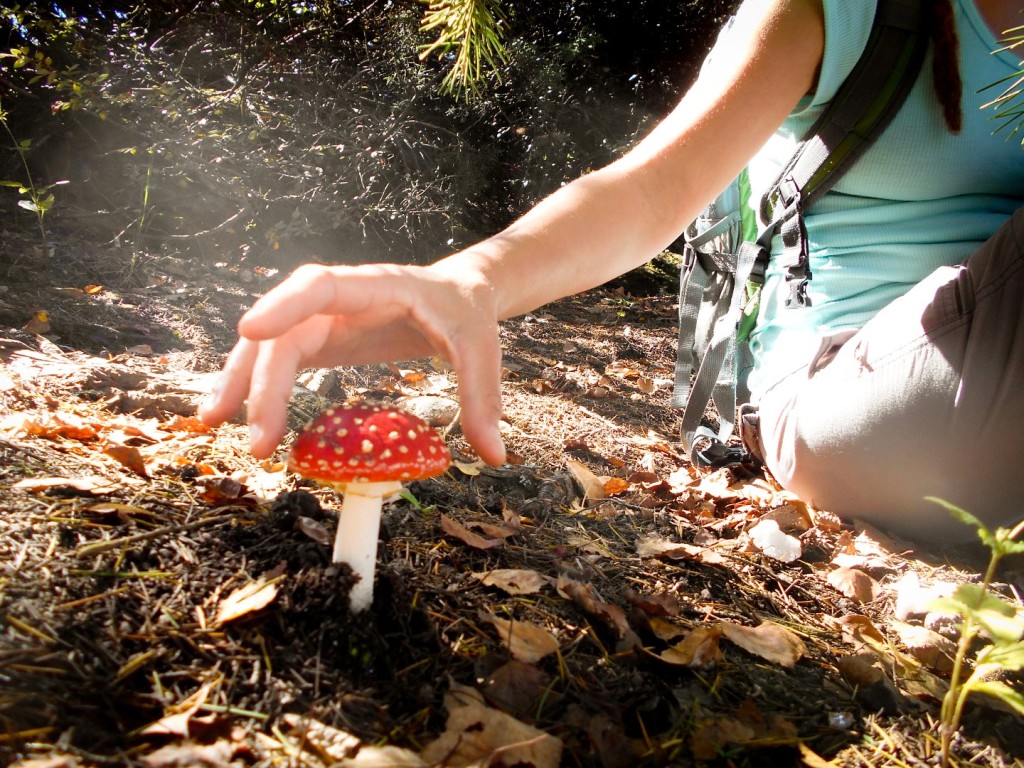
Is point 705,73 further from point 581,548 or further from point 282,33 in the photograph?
point 282,33

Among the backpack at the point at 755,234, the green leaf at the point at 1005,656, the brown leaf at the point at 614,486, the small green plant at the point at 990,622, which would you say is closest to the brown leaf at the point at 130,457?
the brown leaf at the point at 614,486

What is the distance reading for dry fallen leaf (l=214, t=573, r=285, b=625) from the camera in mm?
1151

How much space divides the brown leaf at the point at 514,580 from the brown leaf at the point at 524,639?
0.37 ft

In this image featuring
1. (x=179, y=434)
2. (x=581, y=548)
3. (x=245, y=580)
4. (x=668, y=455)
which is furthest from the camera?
(x=668, y=455)

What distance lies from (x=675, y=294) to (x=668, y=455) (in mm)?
3657

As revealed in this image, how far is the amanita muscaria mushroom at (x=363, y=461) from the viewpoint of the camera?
1.16 metres

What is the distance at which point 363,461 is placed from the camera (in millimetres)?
1154

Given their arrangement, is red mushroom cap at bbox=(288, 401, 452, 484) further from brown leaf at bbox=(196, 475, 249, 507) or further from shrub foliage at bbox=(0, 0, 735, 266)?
shrub foliage at bbox=(0, 0, 735, 266)

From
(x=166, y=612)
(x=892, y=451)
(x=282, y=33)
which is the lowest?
(x=166, y=612)

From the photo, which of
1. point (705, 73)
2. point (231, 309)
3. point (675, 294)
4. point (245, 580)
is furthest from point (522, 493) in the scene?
point (675, 294)

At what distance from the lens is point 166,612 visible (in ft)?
3.81

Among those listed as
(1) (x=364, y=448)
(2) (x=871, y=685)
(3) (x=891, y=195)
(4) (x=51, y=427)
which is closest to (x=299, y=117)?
(4) (x=51, y=427)

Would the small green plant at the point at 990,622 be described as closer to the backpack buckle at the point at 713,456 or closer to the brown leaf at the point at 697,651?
the brown leaf at the point at 697,651

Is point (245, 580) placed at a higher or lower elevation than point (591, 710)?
higher
